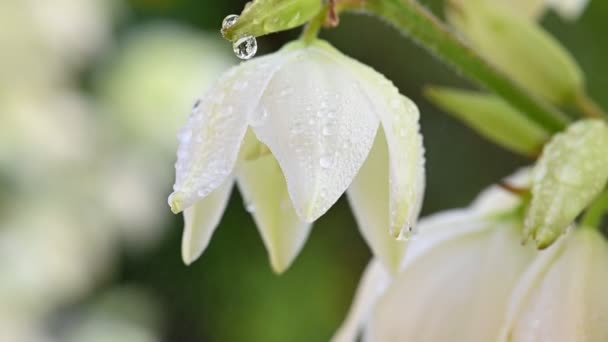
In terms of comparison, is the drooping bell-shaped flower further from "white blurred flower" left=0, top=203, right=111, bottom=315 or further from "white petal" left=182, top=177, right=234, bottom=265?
"white blurred flower" left=0, top=203, right=111, bottom=315

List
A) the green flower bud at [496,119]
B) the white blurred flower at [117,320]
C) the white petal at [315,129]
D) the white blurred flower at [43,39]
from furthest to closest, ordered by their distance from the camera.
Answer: the white blurred flower at [117,320] → the white blurred flower at [43,39] → the green flower bud at [496,119] → the white petal at [315,129]

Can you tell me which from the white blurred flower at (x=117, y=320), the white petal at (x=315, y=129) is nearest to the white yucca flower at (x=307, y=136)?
the white petal at (x=315, y=129)

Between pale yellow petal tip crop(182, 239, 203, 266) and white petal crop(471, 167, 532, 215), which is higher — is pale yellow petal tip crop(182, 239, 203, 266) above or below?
above

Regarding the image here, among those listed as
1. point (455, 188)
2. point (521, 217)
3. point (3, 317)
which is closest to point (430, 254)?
point (521, 217)

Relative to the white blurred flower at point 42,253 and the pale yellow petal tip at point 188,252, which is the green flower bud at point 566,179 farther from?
the white blurred flower at point 42,253

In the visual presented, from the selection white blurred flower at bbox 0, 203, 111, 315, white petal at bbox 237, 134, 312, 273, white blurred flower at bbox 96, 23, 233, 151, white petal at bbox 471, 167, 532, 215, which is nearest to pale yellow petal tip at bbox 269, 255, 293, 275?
white petal at bbox 237, 134, 312, 273

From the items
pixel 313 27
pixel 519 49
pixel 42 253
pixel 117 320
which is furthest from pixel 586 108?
pixel 117 320

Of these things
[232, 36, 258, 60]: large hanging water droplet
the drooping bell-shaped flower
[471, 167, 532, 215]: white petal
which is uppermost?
[232, 36, 258, 60]: large hanging water droplet
